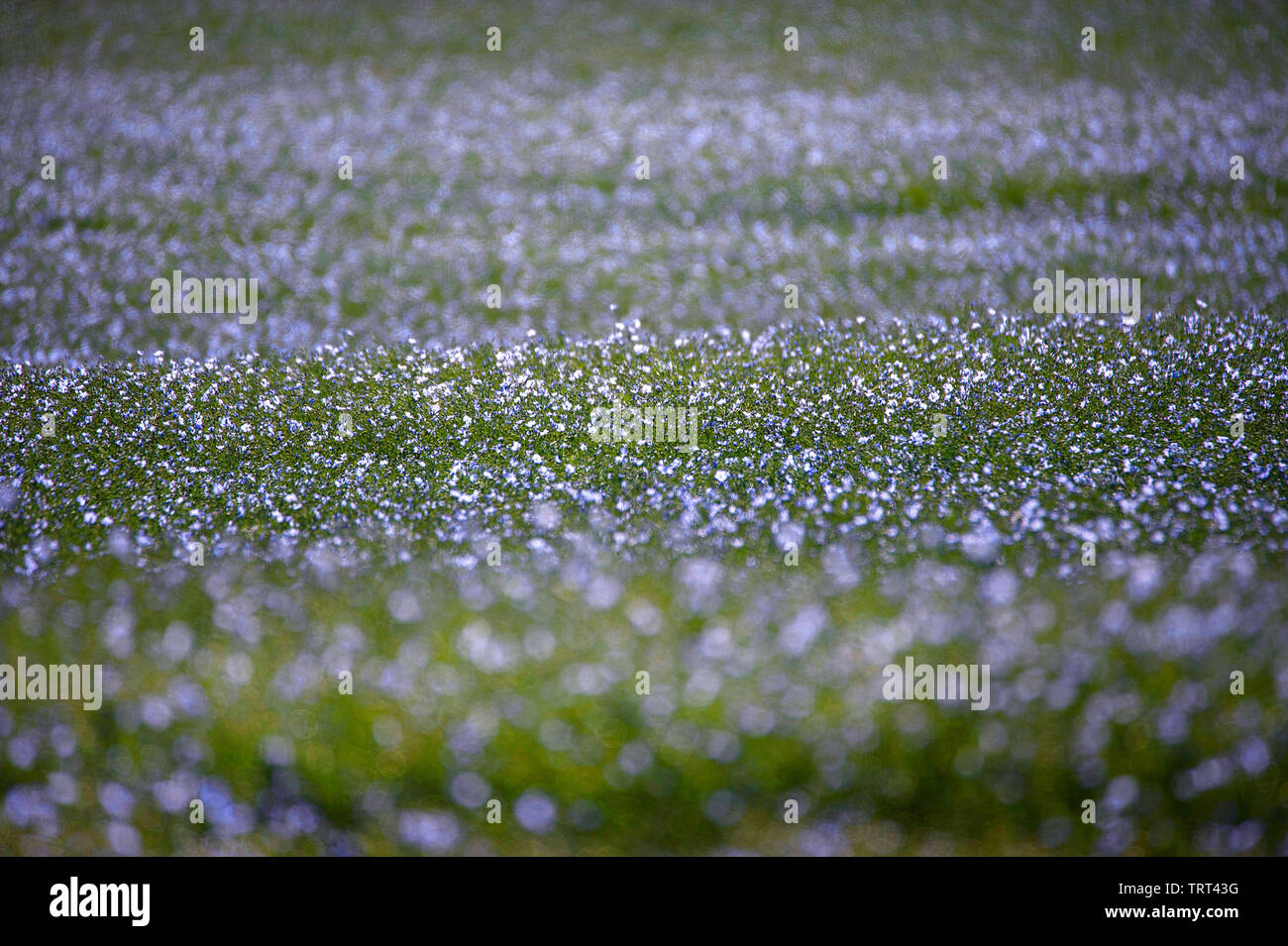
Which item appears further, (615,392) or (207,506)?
(615,392)

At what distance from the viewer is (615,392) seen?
47.6ft

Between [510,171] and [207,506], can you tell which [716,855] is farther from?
[510,171]

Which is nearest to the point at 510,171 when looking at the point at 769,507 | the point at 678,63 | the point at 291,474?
the point at 678,63

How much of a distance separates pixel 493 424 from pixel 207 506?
4.49 m

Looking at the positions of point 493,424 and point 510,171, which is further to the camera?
point 510,171

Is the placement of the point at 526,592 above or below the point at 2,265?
below

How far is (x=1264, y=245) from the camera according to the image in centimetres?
1780

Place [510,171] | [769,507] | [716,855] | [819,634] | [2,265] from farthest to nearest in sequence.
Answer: [510,171]
[2,265]
[769,507]
[819,634]
[716,855]

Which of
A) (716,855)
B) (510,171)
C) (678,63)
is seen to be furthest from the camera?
(678,63)

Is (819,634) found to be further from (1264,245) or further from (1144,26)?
(1144,26)

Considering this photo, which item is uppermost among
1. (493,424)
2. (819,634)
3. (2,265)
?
(2,265)

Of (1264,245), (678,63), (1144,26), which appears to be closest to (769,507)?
(1264,245)

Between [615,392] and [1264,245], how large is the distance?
14715 mm

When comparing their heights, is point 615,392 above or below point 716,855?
above
